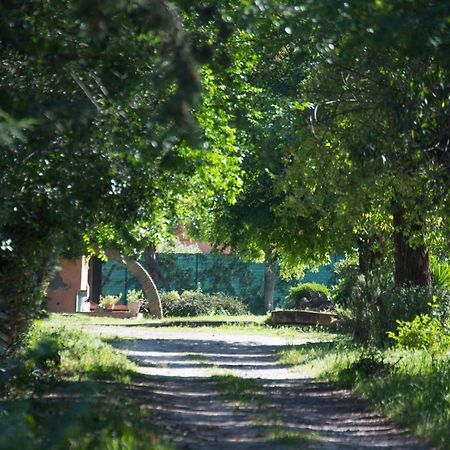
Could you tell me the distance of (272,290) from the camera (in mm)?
45500

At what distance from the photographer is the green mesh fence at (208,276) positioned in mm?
45281

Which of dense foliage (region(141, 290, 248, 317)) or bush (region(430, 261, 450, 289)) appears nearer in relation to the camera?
bush (region(430, 261, 450, 289))

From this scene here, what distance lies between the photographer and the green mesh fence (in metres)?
45.3

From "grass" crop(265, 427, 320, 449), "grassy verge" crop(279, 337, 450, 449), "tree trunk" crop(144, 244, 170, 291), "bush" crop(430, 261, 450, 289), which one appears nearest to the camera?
"grass" crop(265, 427, 320, 449)

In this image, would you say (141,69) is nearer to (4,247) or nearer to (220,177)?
(4,247)

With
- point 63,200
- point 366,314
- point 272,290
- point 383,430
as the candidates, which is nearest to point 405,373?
point 383,430

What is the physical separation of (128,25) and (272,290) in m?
36.3

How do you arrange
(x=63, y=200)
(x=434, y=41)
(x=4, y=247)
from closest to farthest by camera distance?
(x=434, y=41) → (x=63, y=200) → (x=4, y=247)

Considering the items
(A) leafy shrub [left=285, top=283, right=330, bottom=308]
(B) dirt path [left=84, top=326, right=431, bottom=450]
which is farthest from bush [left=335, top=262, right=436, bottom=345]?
(A) leafy shrub [left=285, top=283, right=330, bottom=308]

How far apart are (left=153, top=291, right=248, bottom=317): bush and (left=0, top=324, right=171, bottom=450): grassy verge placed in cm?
1954

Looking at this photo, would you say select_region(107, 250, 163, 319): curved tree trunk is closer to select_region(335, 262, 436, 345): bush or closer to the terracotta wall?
the terracotta wall

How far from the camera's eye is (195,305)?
40.7m

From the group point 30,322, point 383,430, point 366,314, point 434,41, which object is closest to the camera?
point 434,41

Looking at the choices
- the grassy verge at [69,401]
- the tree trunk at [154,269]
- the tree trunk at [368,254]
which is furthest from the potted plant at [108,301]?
the grassy verge at [69,401]
